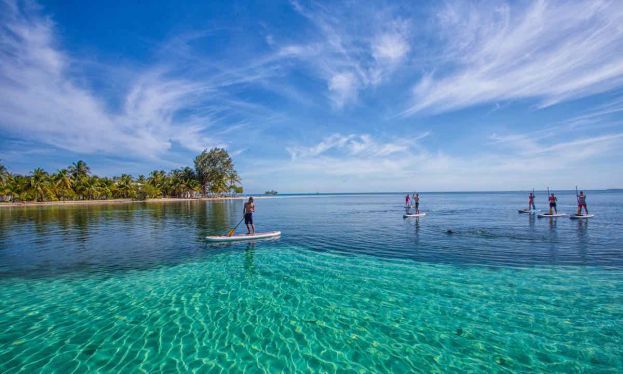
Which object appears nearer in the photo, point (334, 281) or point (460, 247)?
point (334, 281)

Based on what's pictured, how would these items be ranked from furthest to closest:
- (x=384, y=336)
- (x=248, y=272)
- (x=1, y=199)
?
(x=1, y=199), (x=248, y=272), (x=384, y=336)

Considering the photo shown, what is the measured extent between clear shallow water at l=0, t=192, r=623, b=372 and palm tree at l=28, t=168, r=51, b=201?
282 ft

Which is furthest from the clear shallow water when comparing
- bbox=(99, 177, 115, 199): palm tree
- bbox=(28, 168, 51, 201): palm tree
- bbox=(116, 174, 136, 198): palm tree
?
bbox=(116, 174, 136, 198): palm tree

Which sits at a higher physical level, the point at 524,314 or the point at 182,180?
the point at 182,180

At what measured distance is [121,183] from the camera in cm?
10112

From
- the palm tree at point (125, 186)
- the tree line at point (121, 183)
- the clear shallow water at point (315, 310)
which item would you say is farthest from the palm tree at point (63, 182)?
the clear shallow water at point (315, 310)

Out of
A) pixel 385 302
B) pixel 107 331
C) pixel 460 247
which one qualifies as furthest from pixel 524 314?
pixel 107 331

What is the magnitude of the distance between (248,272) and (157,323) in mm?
5356

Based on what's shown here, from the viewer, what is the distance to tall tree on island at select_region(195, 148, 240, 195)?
12081 cm

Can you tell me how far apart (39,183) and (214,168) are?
55.5 metres

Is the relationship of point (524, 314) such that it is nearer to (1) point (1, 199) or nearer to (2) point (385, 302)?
(2) point (385, 302)

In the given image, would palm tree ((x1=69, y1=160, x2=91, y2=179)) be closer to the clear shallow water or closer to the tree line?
the tree line

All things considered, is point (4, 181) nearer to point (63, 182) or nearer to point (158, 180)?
point (63, 182)

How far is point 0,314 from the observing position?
8.40 meters
